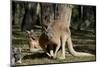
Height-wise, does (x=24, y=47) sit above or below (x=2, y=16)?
below

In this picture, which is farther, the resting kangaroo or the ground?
the resting kangaroo

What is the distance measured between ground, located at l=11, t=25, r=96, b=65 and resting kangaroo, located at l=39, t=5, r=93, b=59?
6cm

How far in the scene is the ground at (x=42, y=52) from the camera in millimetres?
2115

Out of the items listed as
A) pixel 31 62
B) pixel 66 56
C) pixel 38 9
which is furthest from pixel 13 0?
pixel 66 56

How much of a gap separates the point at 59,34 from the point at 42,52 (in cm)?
28

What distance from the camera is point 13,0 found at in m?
2.10

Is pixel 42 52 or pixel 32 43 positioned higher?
pixel 32 43

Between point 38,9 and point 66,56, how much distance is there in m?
0.62

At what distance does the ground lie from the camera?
212 centimetres

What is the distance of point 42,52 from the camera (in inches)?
86.9

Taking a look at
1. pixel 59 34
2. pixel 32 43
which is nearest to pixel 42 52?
pixel 32 43

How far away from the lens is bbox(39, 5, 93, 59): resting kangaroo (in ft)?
7.28

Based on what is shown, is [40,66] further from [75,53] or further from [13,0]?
[13,0]

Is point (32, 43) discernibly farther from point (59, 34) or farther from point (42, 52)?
point (59, 34)
